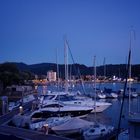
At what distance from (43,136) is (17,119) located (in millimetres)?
9842

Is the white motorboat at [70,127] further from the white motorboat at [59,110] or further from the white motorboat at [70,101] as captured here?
the white motorboat at [70,101]

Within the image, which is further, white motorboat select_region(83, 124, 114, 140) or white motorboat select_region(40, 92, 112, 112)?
white motorboat select_region(40, 92, 112, 112)

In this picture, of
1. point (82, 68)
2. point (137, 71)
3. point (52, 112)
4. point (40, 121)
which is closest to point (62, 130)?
point (40, 121)

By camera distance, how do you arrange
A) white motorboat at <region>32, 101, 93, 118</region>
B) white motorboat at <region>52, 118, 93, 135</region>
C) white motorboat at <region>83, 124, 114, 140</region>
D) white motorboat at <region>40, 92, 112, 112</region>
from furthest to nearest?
1. white motorboat at <region>40, 92, 112, 112</region>
2. white motorboat at <region>32, 101, 93, 118</region>
3. white motorboat at <region>52, 118, 93, 135</region>
4. white motorboat at <region>83, 124, 114, 140</region>

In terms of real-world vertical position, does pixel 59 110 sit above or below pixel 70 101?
below

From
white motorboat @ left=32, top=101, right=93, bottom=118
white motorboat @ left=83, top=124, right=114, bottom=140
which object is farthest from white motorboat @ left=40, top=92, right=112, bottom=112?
white motorboat @ left=83, top=124, right=114, bottom=140

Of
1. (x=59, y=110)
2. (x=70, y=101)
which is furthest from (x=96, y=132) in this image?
(x=70, y=101)

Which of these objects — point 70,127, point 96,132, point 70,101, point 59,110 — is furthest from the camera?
point 70,101

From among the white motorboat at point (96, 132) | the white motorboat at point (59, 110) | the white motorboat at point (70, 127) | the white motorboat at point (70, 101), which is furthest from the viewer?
the white motorboat at point (70, 101)

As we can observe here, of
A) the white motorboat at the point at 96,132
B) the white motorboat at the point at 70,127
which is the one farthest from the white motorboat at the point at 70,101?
the white motorboat at the point at 96,132

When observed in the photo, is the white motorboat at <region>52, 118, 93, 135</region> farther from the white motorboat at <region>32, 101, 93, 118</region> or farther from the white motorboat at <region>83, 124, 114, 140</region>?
the white motorboat at <region>32, 101, 93, 118</region>

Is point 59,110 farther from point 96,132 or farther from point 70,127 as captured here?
point 96,132

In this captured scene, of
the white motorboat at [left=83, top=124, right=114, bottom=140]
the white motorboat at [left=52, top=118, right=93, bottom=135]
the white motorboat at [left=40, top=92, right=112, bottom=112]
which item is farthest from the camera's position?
the white motorboat at [left=40, top=92, right=112, bottom=112]

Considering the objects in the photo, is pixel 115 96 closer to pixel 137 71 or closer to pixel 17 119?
pixel 137 71
